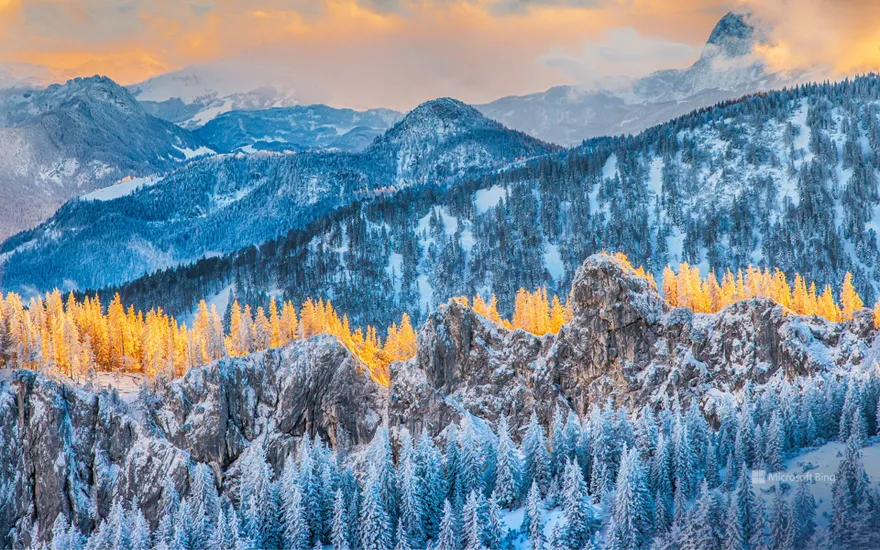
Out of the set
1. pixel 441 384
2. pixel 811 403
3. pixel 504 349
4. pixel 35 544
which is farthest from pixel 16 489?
pixel 811 403

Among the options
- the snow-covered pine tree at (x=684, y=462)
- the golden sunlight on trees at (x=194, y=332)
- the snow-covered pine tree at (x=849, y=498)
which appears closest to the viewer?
the snow-covered pine tree at (x=849, y=498)

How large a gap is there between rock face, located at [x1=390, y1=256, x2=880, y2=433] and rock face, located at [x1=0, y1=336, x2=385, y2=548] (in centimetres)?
972

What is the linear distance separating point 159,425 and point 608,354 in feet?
221

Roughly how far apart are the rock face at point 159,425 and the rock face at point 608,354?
972 centimetres

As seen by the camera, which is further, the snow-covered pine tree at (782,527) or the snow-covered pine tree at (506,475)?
the snow-covered pine tree at (506,475)

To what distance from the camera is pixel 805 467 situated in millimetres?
94188

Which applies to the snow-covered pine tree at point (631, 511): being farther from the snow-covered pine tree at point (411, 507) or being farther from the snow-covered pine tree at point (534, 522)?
the snow-covered pine tree at point (411, 507)

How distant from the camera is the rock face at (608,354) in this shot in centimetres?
11669

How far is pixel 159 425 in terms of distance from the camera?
134 m

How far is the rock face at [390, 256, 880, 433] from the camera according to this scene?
4594 inches

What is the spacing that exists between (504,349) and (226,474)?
146 feet

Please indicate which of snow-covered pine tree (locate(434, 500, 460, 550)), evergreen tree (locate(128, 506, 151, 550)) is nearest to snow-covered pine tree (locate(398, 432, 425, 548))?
snow-covered pine tree (locate(434, 500, 460, 550))

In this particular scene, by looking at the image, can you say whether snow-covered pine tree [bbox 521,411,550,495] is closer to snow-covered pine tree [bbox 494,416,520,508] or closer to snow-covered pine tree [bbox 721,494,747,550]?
snow-covered pine tree [bbox 494,416,520,508]

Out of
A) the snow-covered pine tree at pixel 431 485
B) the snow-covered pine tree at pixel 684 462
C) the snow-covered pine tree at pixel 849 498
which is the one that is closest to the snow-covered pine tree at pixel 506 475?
the snow-covered pine tree at pixel 431 485
